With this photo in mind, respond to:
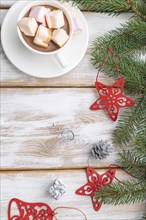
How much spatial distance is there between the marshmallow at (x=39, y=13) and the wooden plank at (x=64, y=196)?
37cm

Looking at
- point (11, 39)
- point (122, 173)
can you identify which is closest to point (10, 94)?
point (11, 39)

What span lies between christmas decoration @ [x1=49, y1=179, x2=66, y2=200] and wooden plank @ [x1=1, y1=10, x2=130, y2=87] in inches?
9.7

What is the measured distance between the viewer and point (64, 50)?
113cm

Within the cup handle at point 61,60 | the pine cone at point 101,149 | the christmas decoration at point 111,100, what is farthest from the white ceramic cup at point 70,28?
the pine cone at point 101,149

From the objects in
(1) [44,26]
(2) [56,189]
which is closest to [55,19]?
(1) [44,26]

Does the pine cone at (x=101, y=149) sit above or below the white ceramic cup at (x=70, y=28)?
below

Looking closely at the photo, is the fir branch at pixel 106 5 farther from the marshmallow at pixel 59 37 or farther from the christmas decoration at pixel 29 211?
the christmas decoration at pixel 29 211

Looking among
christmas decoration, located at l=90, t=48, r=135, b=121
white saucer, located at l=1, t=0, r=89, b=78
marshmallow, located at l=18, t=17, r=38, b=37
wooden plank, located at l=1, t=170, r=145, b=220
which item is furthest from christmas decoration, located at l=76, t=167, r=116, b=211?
marshmallow, located at l=18, t=17, r=38, b=37

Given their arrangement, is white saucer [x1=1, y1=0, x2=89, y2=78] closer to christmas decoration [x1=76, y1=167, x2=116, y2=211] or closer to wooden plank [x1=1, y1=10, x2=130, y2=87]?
wooden plank [x1=1, y1=10, x2=130, y2=87]

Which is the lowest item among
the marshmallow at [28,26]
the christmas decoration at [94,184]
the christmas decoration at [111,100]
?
the christmas decoration at [94,184]

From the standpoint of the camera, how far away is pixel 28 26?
1.05 m

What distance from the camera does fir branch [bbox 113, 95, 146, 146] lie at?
3.71ft

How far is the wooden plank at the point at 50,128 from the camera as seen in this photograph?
3.71 ft

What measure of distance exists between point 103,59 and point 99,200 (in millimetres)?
356
